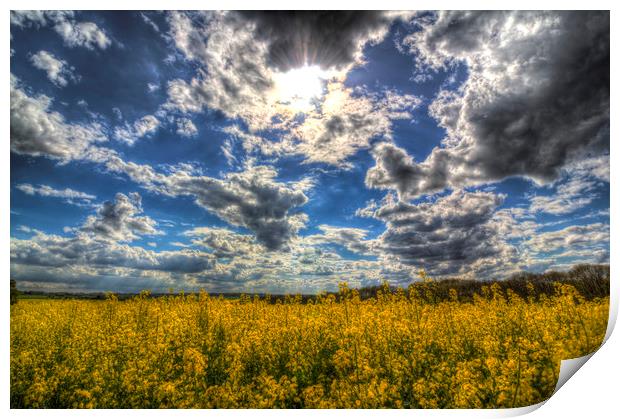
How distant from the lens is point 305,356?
588 cm

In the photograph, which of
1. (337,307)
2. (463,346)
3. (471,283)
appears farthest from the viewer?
(471,283)

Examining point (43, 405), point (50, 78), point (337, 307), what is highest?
point (50, 78)

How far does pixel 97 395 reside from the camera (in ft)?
17.3

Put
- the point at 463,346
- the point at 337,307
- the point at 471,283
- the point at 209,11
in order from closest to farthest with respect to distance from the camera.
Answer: the point at 463,346
the point at 209,11
the point at 337,307
the point at 471,283

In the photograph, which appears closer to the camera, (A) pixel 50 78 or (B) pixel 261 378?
(B) pixel 261 378

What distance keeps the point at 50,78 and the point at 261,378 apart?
5595 mm

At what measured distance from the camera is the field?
5102mm

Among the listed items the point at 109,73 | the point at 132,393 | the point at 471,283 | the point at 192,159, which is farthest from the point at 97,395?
the point at 471,283

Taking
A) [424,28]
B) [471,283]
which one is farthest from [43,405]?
[471,283]

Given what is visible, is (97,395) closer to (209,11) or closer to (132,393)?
(132,393)

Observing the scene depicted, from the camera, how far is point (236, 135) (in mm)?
7207

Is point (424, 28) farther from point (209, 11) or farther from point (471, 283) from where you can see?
point (471, 283)

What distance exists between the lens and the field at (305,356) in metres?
5.10

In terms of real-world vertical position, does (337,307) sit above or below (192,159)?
below
